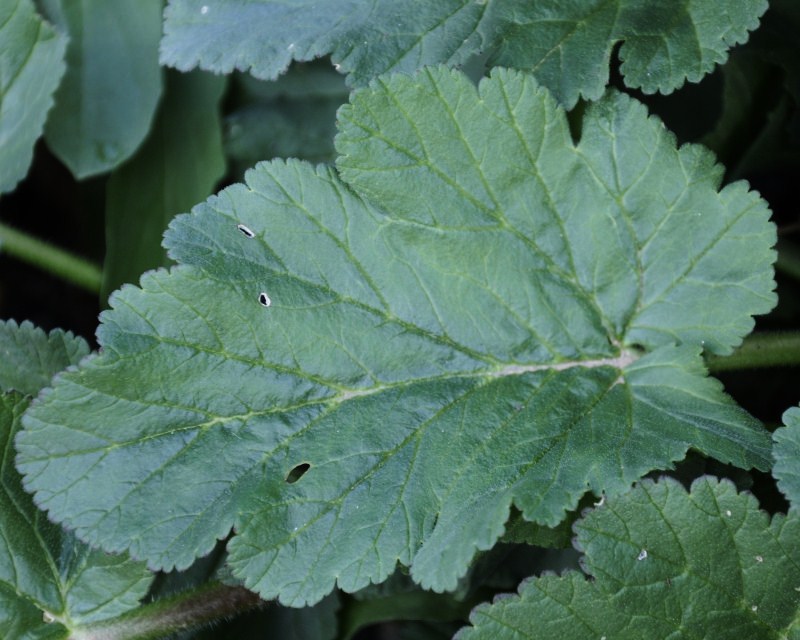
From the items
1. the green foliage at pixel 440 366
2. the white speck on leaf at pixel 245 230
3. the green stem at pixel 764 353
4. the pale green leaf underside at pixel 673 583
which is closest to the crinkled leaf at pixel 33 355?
the green foliage at pixel 440 366

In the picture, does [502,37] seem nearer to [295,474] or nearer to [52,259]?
[295,474]

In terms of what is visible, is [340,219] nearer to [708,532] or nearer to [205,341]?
[205,341]

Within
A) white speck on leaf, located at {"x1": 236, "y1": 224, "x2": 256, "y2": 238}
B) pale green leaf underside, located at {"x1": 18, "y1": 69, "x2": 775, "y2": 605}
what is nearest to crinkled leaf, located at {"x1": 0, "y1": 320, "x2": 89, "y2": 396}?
pale green leaf underside, located at {"x1": 18, "y1": 69, "x2": 775, "y2": 605}

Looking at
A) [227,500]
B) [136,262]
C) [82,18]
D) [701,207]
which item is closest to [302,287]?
[227,500]

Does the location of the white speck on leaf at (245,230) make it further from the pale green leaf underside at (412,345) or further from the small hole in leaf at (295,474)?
the small hole in leaf at (295,474)

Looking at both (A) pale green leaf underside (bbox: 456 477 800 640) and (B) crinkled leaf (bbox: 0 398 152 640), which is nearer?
(A) pale green leaf underside (bbox: 456 477 800 640)

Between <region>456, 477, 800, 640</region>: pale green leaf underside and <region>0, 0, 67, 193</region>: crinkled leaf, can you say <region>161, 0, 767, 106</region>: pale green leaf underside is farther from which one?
<region>456, 477, 800, 640</region>: pale green leaf underside
